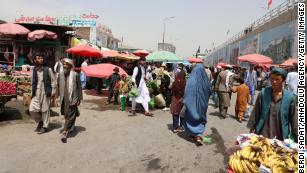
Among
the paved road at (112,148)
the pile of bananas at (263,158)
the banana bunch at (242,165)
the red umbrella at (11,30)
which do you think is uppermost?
the red umbrella at (11,30)

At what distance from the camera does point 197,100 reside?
6801 millimetres

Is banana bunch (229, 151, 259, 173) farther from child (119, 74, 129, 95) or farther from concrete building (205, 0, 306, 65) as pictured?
concrete building (205, 0, 306, 65)

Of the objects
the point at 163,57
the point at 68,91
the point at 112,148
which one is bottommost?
the point at 112,148

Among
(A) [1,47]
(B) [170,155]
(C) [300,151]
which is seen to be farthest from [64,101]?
(A) [1,47]

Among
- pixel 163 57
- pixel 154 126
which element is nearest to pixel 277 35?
pixel 163 57

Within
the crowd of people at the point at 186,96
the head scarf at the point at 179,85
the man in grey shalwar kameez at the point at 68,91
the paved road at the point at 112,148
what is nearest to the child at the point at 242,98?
the crowd of people at the point at 186,96

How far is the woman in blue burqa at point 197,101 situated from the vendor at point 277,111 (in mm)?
2577

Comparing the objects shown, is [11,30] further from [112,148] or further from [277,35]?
[277,35]

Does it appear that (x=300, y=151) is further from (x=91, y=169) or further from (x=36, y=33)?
(x=36, y=33)

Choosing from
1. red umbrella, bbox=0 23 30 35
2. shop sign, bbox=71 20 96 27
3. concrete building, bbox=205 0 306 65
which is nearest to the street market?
red umbrella, bbox=0 23 30 35

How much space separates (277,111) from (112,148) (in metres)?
3.49

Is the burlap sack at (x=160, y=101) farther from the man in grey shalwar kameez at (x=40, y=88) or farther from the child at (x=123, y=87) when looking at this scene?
the man in grey shalwar kameez at (x=40, y=88)

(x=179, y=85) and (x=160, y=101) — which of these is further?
(x=160, y=101)

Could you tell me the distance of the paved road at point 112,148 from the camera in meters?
5.34
